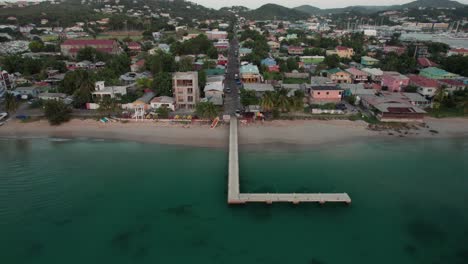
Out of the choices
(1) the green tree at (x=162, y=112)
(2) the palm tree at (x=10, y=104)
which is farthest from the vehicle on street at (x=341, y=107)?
(2) the palm tree at (x=10, y=104)

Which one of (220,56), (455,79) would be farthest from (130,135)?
(455,79)

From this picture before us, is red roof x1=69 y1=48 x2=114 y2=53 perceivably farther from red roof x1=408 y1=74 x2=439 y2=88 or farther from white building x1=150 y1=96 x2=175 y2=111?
red roof x1=408 y1=74 x2=439 y2=88

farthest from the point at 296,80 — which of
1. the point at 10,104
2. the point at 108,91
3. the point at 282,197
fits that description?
the point at 10,104

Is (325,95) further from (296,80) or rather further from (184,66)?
(184,66)

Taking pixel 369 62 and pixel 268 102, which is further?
pixel 369 62

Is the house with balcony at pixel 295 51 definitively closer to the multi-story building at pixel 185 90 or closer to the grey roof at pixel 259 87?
the grey roof at pixel 259 87

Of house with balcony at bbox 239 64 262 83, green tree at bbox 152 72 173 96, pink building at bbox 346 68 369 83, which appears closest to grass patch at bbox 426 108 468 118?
A: pink building at bbox 346 68 369 83
